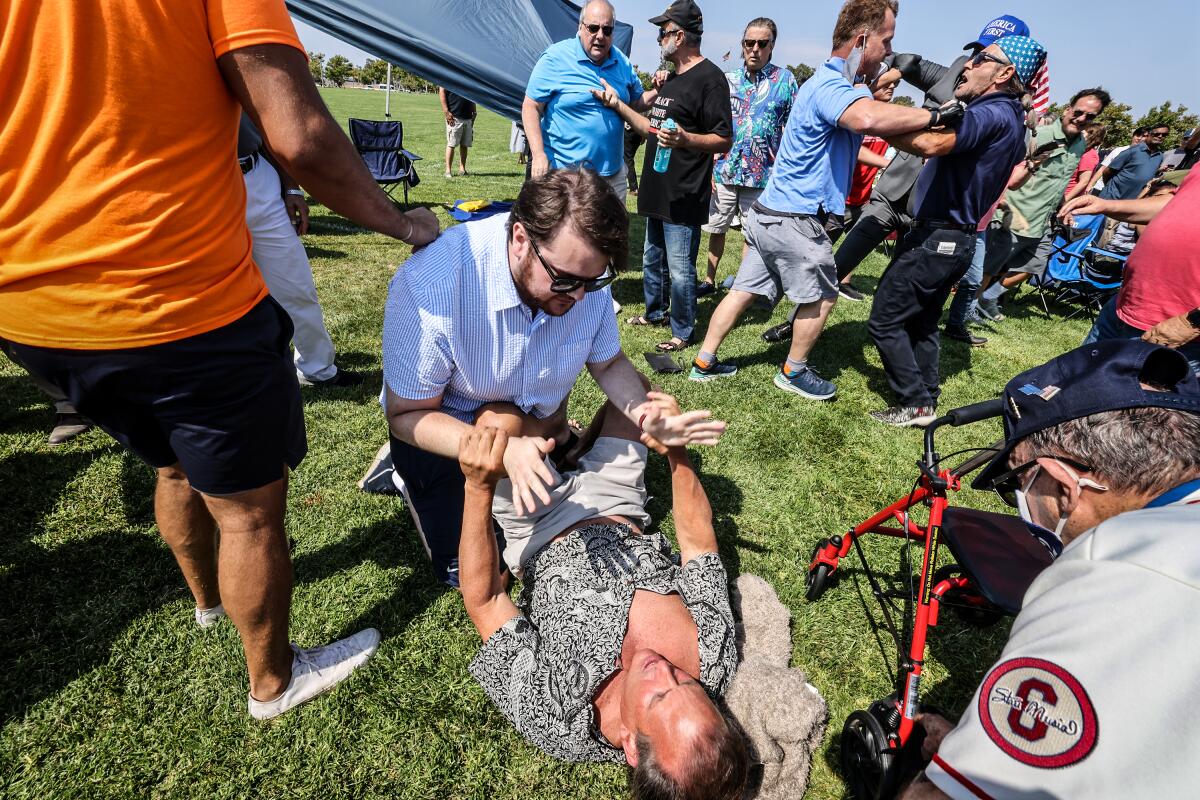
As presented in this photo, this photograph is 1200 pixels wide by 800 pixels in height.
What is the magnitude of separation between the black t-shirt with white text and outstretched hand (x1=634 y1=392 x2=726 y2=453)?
2.87 meters

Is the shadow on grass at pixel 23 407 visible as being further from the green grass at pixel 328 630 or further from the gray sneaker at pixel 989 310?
the gray sneaker at pixel 989 310

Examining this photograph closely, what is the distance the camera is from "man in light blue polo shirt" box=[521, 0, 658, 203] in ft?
15.4

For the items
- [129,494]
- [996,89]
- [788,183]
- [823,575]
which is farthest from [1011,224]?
[129,494]

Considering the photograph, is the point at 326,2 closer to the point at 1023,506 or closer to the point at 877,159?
the point at 877,159

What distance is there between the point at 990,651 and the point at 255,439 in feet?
10.4

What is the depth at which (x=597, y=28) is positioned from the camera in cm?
459

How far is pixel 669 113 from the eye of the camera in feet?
15.3

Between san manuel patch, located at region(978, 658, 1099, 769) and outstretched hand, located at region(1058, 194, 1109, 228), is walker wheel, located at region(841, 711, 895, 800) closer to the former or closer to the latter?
san manuel patch, located at region(978, 658, 1099, 769)

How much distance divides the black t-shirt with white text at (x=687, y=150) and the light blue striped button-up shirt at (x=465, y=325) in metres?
2.86

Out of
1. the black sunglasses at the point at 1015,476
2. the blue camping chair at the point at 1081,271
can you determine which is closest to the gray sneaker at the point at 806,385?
the black sunglasses at the point at 1015,476

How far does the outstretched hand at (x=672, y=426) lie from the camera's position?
2244 mm

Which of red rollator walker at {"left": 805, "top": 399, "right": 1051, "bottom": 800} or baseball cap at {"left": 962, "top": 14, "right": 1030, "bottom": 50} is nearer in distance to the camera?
red rollator walker at {"left": 805, "top": 399, "right": 1051, "bottom": 800}

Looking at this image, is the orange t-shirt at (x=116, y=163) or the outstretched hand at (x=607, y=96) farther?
the outstretched hand at (x=607, y=96)

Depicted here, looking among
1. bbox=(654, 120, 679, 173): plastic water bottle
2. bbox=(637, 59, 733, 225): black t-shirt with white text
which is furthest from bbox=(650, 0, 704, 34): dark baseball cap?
bbox=(654, 120, 679, 173): plastic water bottle
